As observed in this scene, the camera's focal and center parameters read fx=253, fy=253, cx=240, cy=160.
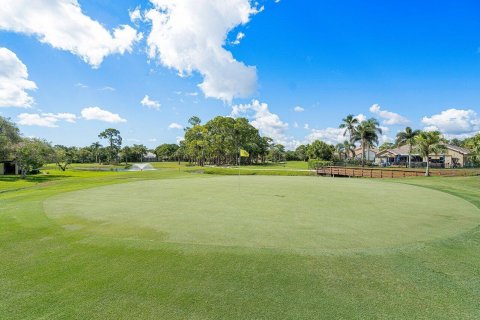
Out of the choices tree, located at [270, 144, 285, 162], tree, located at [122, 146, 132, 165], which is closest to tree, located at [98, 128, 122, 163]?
tree, located at [122, 146, 132, 165]

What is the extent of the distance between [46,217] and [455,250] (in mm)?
12402

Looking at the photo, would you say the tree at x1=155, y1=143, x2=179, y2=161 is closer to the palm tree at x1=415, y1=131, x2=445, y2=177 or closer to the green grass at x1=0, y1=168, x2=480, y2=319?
the palm tree at x1=415, y1=131, x2=445, y2=177

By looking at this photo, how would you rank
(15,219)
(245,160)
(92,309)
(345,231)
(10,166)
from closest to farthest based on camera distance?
1. (92,309)
2. (345,231)
3. (15,219)
4. (10,166)
5. (245,160)

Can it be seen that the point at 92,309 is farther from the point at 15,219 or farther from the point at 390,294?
the point at 15,219

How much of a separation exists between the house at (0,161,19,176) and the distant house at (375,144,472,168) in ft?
238

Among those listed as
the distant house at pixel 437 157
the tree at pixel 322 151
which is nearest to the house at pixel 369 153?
the distant house at pixel 437 157

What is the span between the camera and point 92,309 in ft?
11.8

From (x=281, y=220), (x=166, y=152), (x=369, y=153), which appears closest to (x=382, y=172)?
(x=281, y=220)

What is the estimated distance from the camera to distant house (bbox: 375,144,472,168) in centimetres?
5386

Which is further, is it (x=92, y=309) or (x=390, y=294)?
(x=390, y=294)

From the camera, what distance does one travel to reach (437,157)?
5838 centimetres

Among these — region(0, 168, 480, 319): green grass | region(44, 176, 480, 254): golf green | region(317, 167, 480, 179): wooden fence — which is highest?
region(317, 167, 480, 179): wooden fence

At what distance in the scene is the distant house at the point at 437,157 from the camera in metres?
53.9

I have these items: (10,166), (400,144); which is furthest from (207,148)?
(400,144)
